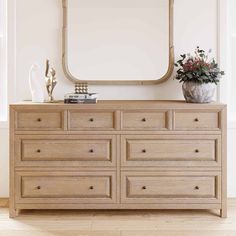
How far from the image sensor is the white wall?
4.12 m

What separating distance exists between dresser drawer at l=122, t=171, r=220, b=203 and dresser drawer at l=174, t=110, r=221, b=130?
36cm

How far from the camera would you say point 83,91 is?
12.8 ft

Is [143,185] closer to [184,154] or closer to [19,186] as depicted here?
[184,154]

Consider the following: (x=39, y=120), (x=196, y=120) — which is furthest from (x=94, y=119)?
(x=196, y=120)

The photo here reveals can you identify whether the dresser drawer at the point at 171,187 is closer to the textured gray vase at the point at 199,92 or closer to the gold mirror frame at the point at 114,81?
the textured gray vase at the point at 199,92

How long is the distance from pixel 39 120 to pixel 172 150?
107 centimetres

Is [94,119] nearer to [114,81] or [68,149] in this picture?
[68,149]

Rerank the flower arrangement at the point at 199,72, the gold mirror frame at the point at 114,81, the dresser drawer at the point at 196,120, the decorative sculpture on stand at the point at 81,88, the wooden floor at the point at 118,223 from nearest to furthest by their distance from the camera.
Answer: the wooden floor at the point at 118,223 < the dresser drawer at the point at 196,120 < the flower arrangement at the point at 199,72 < the decorative sculpture on stand at the point at 81,88 < the gold mirror frame at the point at 114,81

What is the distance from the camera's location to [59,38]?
412 centimetres

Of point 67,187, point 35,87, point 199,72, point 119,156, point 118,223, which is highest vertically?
point 199,72

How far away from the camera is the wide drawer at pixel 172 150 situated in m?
3.61

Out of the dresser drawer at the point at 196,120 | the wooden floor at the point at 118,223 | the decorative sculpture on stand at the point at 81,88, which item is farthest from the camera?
the decorative sculpture on stand at the point at 81,88

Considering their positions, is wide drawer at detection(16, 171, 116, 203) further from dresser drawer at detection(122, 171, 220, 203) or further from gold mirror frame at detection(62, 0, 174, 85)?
gold mirror frame at detection(62, 0, 174, 85)

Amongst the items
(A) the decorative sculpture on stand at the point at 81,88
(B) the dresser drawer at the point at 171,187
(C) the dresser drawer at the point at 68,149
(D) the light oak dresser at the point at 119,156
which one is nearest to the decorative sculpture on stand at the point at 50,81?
(A) the decorative sculpture on stand at the point at 81,88
